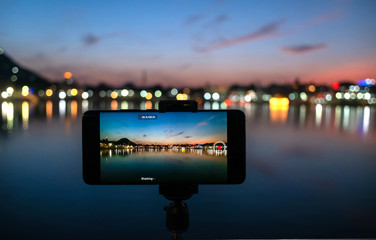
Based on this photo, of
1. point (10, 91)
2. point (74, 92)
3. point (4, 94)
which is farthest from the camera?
point (74, 92)

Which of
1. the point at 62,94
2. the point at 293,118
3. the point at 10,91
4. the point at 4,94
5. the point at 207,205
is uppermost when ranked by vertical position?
the point at 10,91

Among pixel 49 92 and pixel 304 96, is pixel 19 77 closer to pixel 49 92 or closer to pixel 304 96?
pixel 49 92

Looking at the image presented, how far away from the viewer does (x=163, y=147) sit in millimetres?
1401

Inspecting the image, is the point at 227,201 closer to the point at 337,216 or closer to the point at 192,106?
the point at 337,216

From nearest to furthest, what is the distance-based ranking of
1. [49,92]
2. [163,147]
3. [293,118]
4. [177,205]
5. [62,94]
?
[163,147]
[177,205]
[293,118]
[49,92]
[62,94]

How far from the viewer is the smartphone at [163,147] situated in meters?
1.40

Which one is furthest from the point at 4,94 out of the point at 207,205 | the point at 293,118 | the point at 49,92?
the point at 207,205

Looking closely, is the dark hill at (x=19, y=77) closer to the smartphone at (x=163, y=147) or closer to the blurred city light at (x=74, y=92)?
the blurred city light at (x=74, y=92)

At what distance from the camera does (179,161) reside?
1.39 meters

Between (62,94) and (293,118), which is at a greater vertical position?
(62,94)

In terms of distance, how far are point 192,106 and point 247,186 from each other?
457 centimetres

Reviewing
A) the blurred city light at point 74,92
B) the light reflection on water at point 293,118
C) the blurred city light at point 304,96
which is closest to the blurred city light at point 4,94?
the blurred city light at point 74,92

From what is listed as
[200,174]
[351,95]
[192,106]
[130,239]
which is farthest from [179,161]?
[351,95]

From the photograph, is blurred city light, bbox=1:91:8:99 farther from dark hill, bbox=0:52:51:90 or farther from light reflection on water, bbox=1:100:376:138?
light reflection on water, bbox=1:100:376:138
